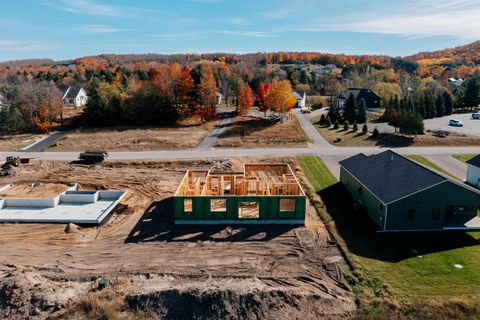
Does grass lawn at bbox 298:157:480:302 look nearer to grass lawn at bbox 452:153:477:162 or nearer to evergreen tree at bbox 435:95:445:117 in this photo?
grass lawn at bbox 452:153:477:162

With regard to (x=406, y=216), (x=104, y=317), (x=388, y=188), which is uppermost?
(x=388, y=188)

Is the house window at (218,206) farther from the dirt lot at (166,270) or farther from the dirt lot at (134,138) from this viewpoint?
the dirt lot at (134,138)

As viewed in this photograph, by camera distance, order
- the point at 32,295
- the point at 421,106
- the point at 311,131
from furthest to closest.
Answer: the point at 421,106 < the point at 311,131 < the point at 32,295

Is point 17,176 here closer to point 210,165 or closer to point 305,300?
point 210,165

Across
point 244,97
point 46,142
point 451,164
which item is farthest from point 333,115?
point 46,142

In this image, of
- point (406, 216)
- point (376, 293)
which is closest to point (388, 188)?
point (406, 216)

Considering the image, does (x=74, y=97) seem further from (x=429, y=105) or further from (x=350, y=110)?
(x=429, y=105)
